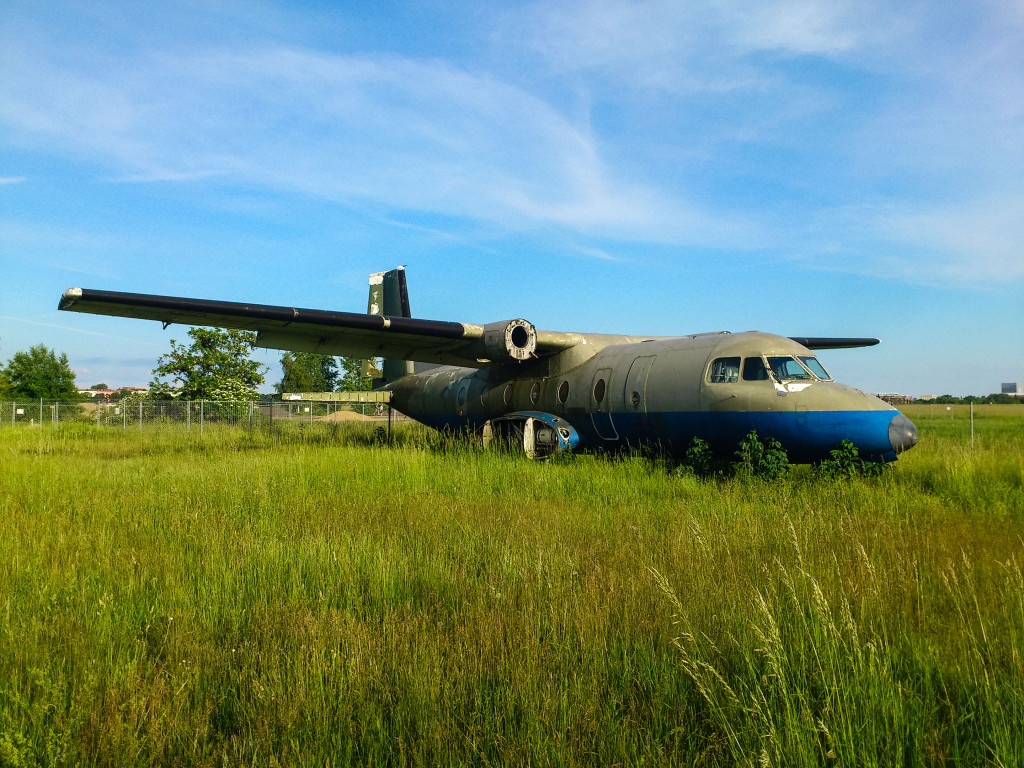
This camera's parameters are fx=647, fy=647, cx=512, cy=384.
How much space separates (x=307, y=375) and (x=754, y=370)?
92.0 metres

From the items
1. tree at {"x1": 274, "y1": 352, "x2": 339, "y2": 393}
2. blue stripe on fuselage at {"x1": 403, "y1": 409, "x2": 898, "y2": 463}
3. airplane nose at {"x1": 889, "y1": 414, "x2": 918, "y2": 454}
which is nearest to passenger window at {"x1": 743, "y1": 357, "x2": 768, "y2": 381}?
blue stripe on fuselage at {"x1": 403, "y1": 409, "x2": 898, "y2": 463}

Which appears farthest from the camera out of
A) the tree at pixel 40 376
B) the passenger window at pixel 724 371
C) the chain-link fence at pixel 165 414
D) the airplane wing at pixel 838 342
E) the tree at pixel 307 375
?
the tree at pixel 307 375

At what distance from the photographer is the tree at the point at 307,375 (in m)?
94.6

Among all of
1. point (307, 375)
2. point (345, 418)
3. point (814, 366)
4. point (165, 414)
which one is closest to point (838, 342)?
point (814, 366)

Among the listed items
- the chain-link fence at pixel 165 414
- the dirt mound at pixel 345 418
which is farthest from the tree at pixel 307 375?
the chain-link fence at pixel 165 414

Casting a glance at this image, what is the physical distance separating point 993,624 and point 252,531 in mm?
6049

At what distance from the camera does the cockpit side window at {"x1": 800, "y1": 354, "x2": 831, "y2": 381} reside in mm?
10182

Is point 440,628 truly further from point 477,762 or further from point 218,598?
point 218,598

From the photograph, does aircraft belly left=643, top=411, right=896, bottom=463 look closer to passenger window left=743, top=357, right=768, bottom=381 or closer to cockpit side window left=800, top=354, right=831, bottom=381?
passenger window left=743, top=357, right=768, bottom=381

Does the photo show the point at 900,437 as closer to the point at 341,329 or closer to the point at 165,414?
the point at 341,329

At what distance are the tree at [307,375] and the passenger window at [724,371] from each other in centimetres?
8551

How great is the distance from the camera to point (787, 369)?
10203 millimetres

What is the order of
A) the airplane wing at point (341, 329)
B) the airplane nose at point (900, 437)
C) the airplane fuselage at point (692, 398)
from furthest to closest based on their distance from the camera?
→ the airplane wing at point (341, 329) < the airplane fuselage at point (692, 398) < the airplane nose at point (900, 437)

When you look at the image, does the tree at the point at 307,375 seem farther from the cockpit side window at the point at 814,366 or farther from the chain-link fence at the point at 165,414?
the cockpit side window at the point at 814,366
